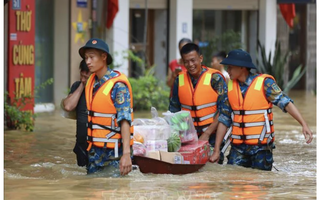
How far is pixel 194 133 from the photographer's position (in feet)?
31.2

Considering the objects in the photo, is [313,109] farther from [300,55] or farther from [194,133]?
[194,133]

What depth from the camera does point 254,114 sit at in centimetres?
909

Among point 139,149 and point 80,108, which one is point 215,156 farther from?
point 80,108

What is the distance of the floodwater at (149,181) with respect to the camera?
799 cm

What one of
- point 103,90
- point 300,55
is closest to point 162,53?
point 300,55

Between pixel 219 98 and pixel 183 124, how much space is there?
57cm

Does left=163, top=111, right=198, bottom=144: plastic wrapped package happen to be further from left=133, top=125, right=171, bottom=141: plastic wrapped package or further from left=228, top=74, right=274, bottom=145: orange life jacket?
left=228, top=74, right=274, bottom=145: orange life jacket

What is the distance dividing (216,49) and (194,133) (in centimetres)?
1424

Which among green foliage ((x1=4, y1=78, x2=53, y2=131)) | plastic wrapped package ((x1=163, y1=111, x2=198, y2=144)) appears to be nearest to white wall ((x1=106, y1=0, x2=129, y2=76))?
green foliage ((x1=4, y1=78, x2=53, y2=131))

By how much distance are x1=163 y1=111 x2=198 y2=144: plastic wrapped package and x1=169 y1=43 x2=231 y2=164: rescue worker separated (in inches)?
12.3

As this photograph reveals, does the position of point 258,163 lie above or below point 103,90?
below

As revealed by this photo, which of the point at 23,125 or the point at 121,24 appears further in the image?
the point at 121,24

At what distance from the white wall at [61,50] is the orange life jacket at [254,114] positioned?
9.66m

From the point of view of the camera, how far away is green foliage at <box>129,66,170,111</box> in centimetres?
1820
